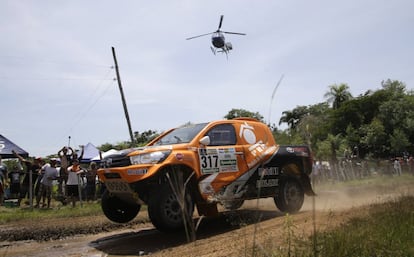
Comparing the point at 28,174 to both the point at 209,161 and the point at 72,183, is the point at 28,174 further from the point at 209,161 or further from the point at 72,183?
the point at 209,161

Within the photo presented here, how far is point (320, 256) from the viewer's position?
3.82m

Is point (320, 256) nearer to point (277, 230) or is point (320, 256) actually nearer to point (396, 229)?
point (396, 229)

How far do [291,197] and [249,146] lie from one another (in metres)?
1.59

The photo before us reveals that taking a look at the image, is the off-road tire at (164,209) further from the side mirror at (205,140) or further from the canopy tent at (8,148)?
the canopy tent at (8,148)

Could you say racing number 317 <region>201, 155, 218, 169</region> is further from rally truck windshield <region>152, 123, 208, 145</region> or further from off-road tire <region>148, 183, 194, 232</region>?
off-road tire <region>148, 183, 194, 232</region>

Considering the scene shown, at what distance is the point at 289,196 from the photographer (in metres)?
8.89

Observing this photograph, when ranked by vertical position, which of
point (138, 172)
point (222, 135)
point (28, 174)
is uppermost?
point (222, 135)

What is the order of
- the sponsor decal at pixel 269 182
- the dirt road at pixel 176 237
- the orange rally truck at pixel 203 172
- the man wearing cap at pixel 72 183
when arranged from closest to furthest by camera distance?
the dirt road at pixel 176 237 → the orange rally truck at pixel 203 172 → the sponsor decal at pixel 269 182 → the man wearing cap at pixel 72 183

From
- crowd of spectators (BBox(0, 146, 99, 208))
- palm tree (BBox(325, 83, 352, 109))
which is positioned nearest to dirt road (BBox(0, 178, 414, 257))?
crowd of spectators (BBox(0, 146, 99, 208))

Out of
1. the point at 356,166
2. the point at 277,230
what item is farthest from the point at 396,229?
the point at 356,166

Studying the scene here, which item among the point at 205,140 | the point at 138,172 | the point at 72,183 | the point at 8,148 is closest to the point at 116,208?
the point at 138,172

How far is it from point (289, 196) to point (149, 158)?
11.8 feet

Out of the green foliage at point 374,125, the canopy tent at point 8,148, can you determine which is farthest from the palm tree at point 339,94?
the canopy tent at point 8,148

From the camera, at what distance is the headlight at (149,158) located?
6828 millimetres
